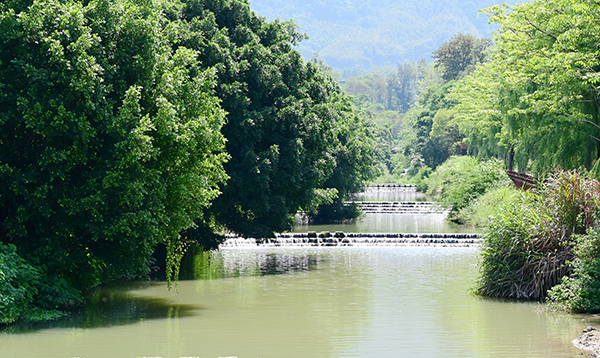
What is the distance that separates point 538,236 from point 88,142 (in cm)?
1096

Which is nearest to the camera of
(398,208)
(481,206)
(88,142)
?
(88,142)

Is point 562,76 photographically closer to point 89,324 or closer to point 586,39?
point 586,39

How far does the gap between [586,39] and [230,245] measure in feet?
60.9

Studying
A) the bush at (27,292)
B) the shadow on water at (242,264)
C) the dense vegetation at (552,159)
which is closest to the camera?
the bush at (27,292)

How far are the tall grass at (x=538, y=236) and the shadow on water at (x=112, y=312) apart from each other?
7670 mm

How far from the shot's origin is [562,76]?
24953 mm

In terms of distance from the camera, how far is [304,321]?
683 inches

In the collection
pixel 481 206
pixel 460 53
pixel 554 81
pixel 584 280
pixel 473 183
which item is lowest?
pixel 584 280

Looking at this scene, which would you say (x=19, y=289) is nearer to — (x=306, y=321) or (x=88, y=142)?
(x=88, y=142)

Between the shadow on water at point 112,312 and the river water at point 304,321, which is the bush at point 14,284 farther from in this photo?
the river water at point 304,321

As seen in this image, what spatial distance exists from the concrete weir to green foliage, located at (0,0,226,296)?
1684cm

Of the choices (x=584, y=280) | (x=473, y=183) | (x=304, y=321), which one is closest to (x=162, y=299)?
(x=304, y=321)

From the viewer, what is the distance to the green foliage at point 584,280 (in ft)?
54.5

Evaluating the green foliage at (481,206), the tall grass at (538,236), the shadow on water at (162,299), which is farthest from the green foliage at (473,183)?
the tall grass at (538,236)
